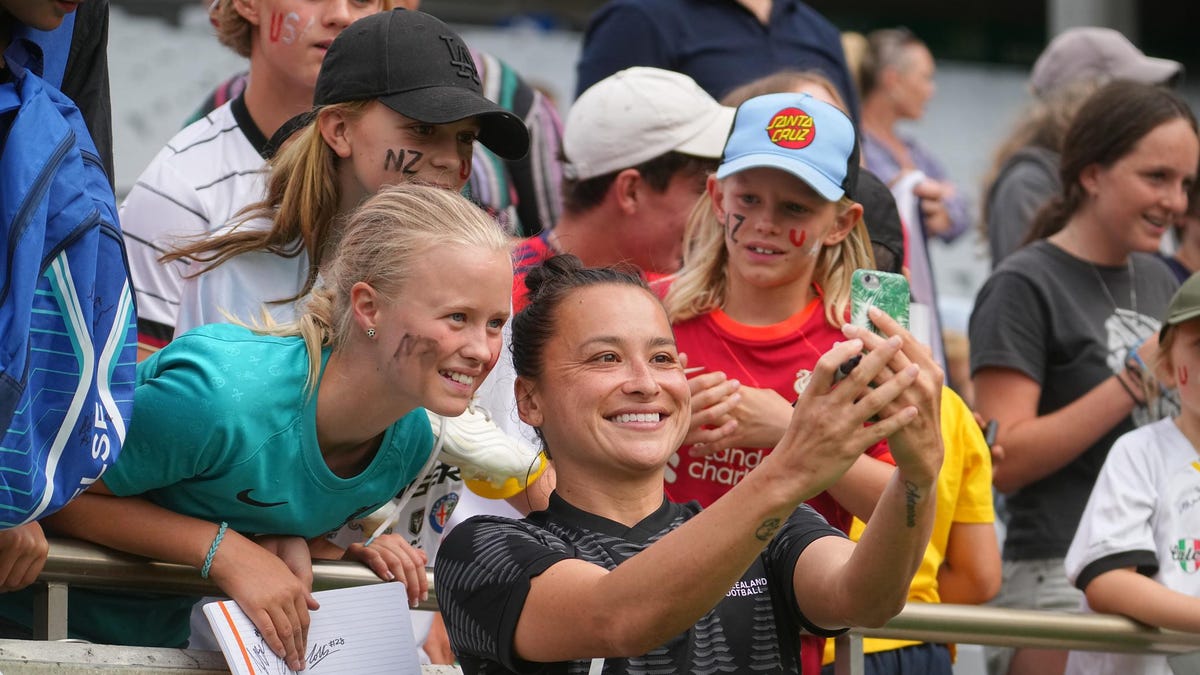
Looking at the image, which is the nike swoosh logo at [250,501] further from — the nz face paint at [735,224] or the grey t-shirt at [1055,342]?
the grey t-shirt at [1055,342]

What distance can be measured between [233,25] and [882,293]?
201 cm

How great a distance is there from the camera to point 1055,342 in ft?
15.4

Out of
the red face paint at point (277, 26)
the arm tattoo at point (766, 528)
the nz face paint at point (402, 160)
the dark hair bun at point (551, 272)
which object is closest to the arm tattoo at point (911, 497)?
the arm tattoo at point (766, 528)

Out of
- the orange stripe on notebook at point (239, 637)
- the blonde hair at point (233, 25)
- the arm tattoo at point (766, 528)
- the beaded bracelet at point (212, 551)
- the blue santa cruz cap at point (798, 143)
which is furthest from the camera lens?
the blonde hair at point (233, 25)

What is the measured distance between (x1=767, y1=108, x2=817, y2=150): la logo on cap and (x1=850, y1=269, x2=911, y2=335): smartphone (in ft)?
3.59

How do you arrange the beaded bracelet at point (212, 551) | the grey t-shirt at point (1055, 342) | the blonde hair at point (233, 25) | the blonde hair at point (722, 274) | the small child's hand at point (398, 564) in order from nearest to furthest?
the beaded bracelet at point (212, 551) < the small child's hand at point (398, 564) < the blonde hair at point (722, 274) < the blonde hair at point (233, 25) < the grey t-shirt at point (1055, 342)

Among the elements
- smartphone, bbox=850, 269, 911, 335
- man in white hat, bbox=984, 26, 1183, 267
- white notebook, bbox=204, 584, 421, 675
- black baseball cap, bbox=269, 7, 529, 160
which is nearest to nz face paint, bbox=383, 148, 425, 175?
black baseball cap, bbox=269, 7, 529, 160

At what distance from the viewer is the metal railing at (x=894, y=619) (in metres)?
2.84

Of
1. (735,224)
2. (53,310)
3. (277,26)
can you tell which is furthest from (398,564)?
(277,26)

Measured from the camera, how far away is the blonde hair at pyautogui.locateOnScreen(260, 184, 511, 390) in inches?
116

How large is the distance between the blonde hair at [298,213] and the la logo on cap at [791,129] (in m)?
0.92

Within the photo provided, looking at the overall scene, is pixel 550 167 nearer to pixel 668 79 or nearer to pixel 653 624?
pixel 668 79

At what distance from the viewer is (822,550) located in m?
2.79

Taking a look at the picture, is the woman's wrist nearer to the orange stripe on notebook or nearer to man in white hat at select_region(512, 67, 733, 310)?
man in white hat at select_region(512, 67, 733, 310)
